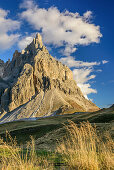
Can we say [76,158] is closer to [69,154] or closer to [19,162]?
[19,162]

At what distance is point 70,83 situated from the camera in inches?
7205

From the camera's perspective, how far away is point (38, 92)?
154 meters

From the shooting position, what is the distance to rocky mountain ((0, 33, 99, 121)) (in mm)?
129750

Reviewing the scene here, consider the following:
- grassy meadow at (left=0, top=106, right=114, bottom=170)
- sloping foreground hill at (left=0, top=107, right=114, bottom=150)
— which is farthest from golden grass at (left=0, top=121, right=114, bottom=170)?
sloping foreground hill at (left=0, top=107, right=114, bottom=150)

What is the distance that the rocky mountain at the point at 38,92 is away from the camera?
130 m

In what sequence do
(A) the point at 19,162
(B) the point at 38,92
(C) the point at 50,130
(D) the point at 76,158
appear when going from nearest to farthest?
(D) the point at 76,158
(A) the point at 19,162
(C) the point at 50,130
(B) the point at 38,92

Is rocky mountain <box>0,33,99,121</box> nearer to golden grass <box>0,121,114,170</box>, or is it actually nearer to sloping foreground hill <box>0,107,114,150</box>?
sloping foreground hill <box>0,107,114,150</box>

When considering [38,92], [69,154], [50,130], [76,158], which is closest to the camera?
[76,158]

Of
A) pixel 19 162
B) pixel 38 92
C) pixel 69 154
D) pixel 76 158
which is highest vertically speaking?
pixel 38 92

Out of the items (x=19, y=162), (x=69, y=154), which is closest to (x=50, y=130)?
(x=69, y=154)

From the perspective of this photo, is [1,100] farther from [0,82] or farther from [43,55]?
[43,55]

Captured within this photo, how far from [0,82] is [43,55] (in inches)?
2632

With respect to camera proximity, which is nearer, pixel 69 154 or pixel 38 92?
pixel 69 154

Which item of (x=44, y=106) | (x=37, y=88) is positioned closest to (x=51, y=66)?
(x=37, y=88)
